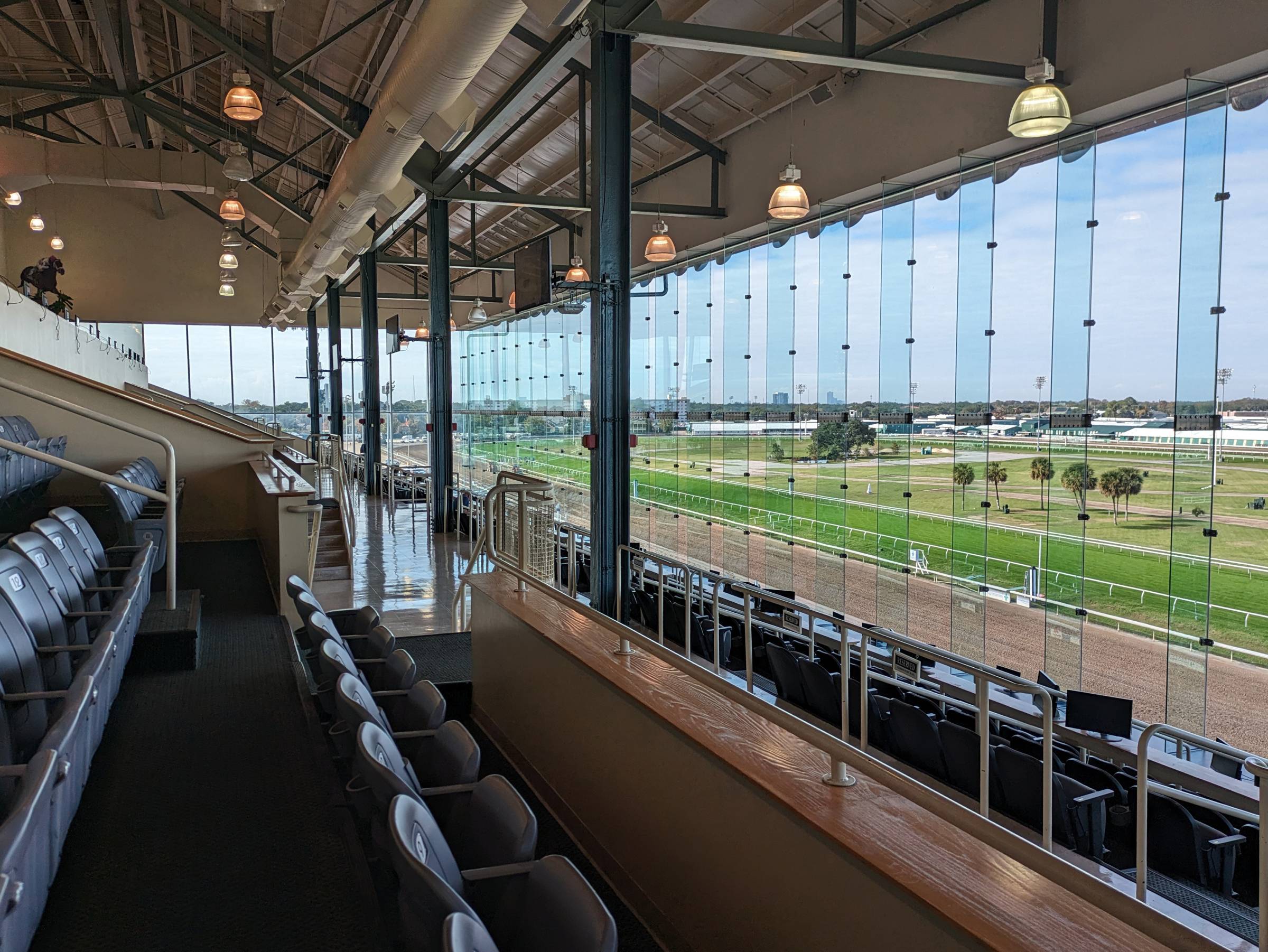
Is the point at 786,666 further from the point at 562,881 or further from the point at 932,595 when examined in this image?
the point at 562,881

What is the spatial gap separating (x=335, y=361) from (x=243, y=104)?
14.4 m

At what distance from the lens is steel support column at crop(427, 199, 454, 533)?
1288 centimetres

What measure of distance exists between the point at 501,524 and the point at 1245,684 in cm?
582

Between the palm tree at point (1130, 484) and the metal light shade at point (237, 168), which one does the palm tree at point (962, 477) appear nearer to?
the palm tree at point (1130, 484)

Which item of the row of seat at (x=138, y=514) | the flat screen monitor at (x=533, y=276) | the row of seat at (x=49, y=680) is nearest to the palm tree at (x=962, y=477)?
the flat screen monitor at (x=533, y=276)

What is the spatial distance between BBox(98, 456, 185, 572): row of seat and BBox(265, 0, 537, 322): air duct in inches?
132

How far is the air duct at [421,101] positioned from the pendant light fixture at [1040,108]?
2.90 metres

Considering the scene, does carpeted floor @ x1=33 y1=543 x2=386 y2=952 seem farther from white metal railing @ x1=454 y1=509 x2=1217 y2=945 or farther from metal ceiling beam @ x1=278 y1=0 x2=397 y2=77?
metal ceiling beam @ x1=278 y1=0 x2=397 y2=77

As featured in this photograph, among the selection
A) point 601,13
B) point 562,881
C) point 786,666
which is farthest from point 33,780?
point 601,13

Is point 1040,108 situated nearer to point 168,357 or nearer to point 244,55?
point 244,55

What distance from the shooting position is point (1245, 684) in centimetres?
681

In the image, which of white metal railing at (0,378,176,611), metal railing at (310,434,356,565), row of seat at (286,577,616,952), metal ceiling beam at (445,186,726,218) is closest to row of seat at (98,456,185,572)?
white metal railing at (0,378,176,611)

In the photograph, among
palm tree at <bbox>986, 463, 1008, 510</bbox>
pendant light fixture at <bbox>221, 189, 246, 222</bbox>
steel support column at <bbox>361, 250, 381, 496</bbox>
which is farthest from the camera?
steel support column at <bbox>361, 250, 381, 496</bbox>

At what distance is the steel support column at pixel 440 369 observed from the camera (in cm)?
1288
